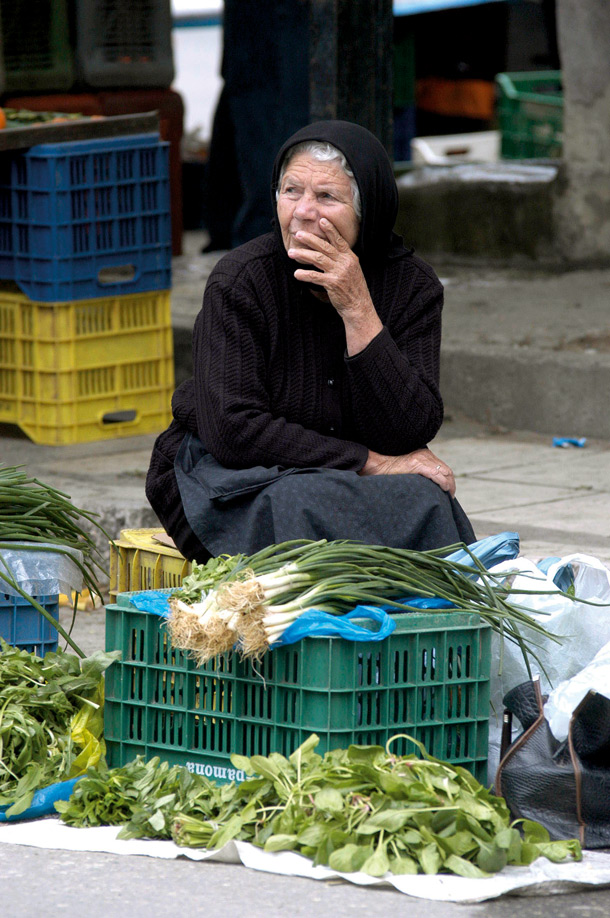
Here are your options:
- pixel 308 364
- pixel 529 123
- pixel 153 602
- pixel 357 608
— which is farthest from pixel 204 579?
pixel 529 123

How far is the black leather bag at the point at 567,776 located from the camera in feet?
9.20

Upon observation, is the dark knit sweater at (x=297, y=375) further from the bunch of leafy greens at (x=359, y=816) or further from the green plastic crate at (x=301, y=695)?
the bunch of leafy greens at (x=359, y=816)

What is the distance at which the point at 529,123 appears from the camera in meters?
14.2

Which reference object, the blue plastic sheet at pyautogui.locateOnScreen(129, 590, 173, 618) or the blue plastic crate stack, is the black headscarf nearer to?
the blue plastic sheet at pyautogui.locateOnScreen(129, 590, 173, 618)

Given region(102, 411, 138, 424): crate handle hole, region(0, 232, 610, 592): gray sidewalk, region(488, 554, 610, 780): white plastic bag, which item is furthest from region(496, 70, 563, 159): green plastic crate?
region(488, 554, 610, 780): white plastic bag

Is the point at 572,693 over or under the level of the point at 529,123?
under

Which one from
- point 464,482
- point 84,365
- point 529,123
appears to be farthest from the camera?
point 529,123

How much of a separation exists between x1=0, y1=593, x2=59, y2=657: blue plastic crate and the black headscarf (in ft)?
3.42

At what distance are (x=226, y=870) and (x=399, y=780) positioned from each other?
349 millimetres

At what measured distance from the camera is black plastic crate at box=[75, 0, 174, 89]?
893cm

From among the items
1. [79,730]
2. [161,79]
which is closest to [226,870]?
[79,730]

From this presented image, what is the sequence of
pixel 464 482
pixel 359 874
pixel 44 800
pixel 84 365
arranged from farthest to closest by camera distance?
pixel 84 365, pixel 464 482, pixel 44 800, pixel 359 874

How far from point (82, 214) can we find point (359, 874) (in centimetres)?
384

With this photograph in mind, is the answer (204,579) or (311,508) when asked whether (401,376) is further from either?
(204,579)
